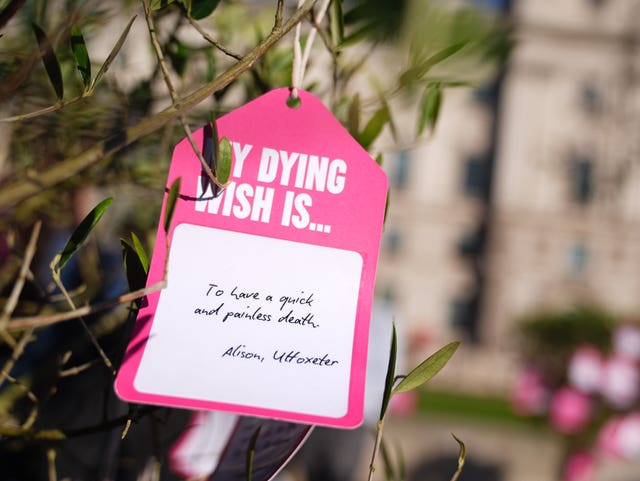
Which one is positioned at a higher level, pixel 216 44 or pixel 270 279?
pixel 216 44

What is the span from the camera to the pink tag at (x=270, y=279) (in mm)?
438

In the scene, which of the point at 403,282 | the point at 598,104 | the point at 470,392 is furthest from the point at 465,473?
the point at 598,104

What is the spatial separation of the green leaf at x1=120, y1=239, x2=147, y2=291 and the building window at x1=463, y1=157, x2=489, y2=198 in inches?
535

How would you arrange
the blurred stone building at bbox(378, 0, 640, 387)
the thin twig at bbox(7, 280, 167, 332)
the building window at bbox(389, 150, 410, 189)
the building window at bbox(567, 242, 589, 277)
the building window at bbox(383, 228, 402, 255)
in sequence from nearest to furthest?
1. the thin twig at bbox(7, 280, 167, 332)
2. the blurred stone building at bbox(378, 0, 640, 387)
3. the building window at bbox(567, 242, 589, 277)
4. the building window at bbox(389, 150, 410, 189)
5. the building window at bbox(383, 228, 402, 255)

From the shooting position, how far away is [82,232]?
0.44 metres

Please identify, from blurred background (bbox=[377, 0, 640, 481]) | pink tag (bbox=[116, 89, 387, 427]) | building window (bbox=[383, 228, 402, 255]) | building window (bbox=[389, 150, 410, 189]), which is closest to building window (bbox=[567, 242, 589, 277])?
blurred background (bbox=[377, 0, 640, 481])

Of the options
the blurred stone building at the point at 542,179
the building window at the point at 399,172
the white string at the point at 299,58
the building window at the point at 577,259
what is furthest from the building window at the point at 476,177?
the white string at the point at 299,58

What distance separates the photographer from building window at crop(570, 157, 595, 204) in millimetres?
13266

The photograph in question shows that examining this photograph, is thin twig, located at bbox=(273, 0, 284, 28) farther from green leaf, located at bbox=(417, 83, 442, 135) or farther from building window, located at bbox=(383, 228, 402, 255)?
building window, located at bbox=(383, 228, 402, 255)

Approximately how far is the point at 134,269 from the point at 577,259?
1397 cm

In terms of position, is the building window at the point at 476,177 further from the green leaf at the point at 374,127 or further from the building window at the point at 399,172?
A: the green leaf at the point at 374,127

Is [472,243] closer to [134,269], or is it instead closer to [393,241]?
[393,241]

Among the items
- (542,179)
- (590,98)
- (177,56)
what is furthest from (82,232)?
(590,98)

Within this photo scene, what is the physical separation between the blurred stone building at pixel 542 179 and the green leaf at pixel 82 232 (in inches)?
500
